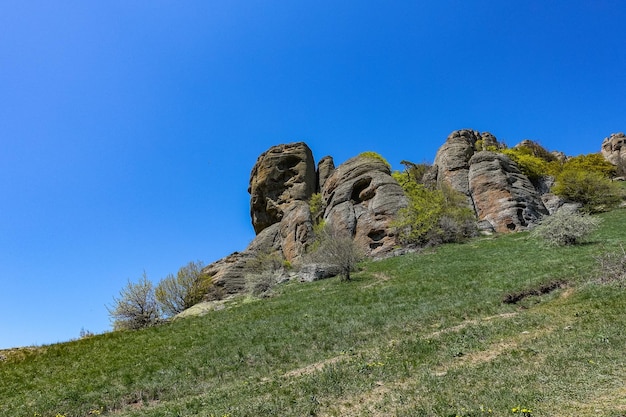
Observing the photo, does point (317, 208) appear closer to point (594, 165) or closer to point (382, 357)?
point (382, 357)

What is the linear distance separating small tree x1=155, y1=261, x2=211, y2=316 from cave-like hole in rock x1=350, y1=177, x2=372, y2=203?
23.8 m

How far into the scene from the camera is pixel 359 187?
56.0m

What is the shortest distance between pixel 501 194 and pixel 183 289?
137 ft

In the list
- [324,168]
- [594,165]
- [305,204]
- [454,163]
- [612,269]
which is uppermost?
[324,168]

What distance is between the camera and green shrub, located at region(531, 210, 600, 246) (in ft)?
90.0

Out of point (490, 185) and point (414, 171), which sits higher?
point (414, 171)

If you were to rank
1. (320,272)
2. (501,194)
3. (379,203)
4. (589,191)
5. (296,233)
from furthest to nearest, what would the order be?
(296,233), (379,203), (501,194), (589,191), (320,272)

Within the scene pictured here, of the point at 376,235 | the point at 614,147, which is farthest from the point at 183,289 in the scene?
the point at 614,147

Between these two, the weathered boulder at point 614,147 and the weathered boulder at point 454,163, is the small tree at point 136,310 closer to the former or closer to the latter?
the weathered boulder at point 454,163

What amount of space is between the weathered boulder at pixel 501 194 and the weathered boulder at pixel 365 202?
9995mm

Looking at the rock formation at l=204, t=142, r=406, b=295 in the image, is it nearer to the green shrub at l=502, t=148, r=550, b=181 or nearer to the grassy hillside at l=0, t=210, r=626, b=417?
the grassy hillside at l=0, t=210, r=626, b=417

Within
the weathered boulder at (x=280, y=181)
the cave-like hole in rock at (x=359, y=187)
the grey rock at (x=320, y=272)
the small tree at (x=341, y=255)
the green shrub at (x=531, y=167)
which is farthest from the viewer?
the weathered boulder at (x=280, y=181)

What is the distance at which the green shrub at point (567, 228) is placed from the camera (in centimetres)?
2744

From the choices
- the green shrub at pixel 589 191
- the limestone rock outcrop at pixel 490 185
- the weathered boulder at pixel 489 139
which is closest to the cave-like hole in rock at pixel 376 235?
the limestone rock outcrop at pixel 490 185
